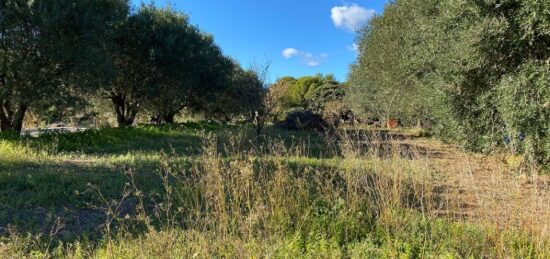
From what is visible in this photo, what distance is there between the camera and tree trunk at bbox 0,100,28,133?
1137 centimetres

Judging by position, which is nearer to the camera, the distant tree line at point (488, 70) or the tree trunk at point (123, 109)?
the distant tree line at point (488, 70)

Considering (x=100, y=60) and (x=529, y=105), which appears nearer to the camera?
(x=529, y=105)

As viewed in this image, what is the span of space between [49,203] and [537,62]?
25.5ft

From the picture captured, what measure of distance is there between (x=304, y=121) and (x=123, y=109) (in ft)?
30.8

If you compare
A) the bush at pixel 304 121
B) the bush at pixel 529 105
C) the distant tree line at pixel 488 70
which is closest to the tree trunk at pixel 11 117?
the distant tree line at pixel 488 70

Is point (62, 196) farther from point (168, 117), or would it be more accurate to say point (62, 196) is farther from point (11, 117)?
point (168, 117)

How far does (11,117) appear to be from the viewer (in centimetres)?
1210

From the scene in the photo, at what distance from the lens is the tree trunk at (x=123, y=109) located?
17.3 m

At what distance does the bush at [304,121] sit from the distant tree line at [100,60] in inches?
175

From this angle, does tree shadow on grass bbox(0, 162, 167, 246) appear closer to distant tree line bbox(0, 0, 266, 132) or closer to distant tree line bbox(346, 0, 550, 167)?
distant tree line bbox(0, 0, 266, 132)

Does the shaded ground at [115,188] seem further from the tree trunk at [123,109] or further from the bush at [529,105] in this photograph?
the tree trunk at [123,109]

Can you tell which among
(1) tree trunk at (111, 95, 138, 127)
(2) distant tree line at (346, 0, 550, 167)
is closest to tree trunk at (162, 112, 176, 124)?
(1) tree trunk at (111, 95, 138, 127)

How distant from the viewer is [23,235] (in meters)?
3.84

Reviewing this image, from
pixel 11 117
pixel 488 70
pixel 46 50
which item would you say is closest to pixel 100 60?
pixel 46 50
